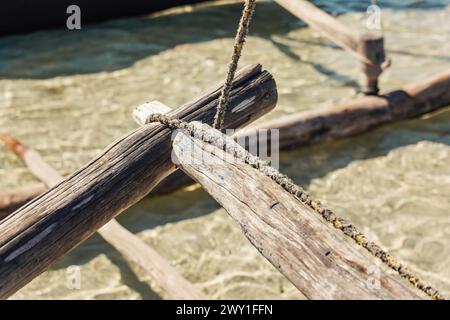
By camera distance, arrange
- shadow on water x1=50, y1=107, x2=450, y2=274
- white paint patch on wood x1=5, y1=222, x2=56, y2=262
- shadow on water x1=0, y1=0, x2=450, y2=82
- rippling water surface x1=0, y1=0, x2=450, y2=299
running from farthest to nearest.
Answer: shadow on water x1=0, y1=0, x2=450, y2=82 < shadow on water x1=50, y1=107, x2=450, y2=274 < rippling water surface x1=0, y1=0, x2=450, y2=299 < white paint patch on wood x1=5, y1=222, x2=56, y2=262

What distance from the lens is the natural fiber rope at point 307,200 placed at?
1965mm

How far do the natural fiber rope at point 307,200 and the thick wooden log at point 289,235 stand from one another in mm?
25

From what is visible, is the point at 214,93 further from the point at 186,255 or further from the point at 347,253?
the point at 186,255

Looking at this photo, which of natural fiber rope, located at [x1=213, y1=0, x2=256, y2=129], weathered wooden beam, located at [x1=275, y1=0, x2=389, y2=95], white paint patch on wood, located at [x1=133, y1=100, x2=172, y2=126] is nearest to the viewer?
natural fiber rope, located at [x1=213, y1=0, x2=256, y2=129]

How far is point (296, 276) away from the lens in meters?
1.93

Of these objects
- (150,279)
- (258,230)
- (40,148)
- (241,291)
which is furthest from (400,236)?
(40,148)

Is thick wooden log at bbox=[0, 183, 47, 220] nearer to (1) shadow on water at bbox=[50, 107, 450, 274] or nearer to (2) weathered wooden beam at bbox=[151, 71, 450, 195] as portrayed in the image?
(1) shadow on water at bbox=[50, 107, 450, 274]

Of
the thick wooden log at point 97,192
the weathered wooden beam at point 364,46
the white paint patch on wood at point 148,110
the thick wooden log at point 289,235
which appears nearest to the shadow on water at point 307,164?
the weathered wooden beam at point 364,46

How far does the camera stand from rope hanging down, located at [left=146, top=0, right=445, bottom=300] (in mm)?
1979

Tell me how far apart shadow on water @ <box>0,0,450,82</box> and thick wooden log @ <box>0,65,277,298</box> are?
16.1 ft

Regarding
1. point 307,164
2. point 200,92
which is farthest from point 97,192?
point 307,164

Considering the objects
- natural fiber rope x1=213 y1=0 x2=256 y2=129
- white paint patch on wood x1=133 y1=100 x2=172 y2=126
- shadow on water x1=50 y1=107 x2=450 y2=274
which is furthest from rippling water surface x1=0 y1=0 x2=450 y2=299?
natural fiber rope x1=213 y1=0 x2=256 y2=129

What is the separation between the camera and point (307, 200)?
2186 millimetres

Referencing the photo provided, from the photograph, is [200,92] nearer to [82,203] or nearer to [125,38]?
[82,203]
